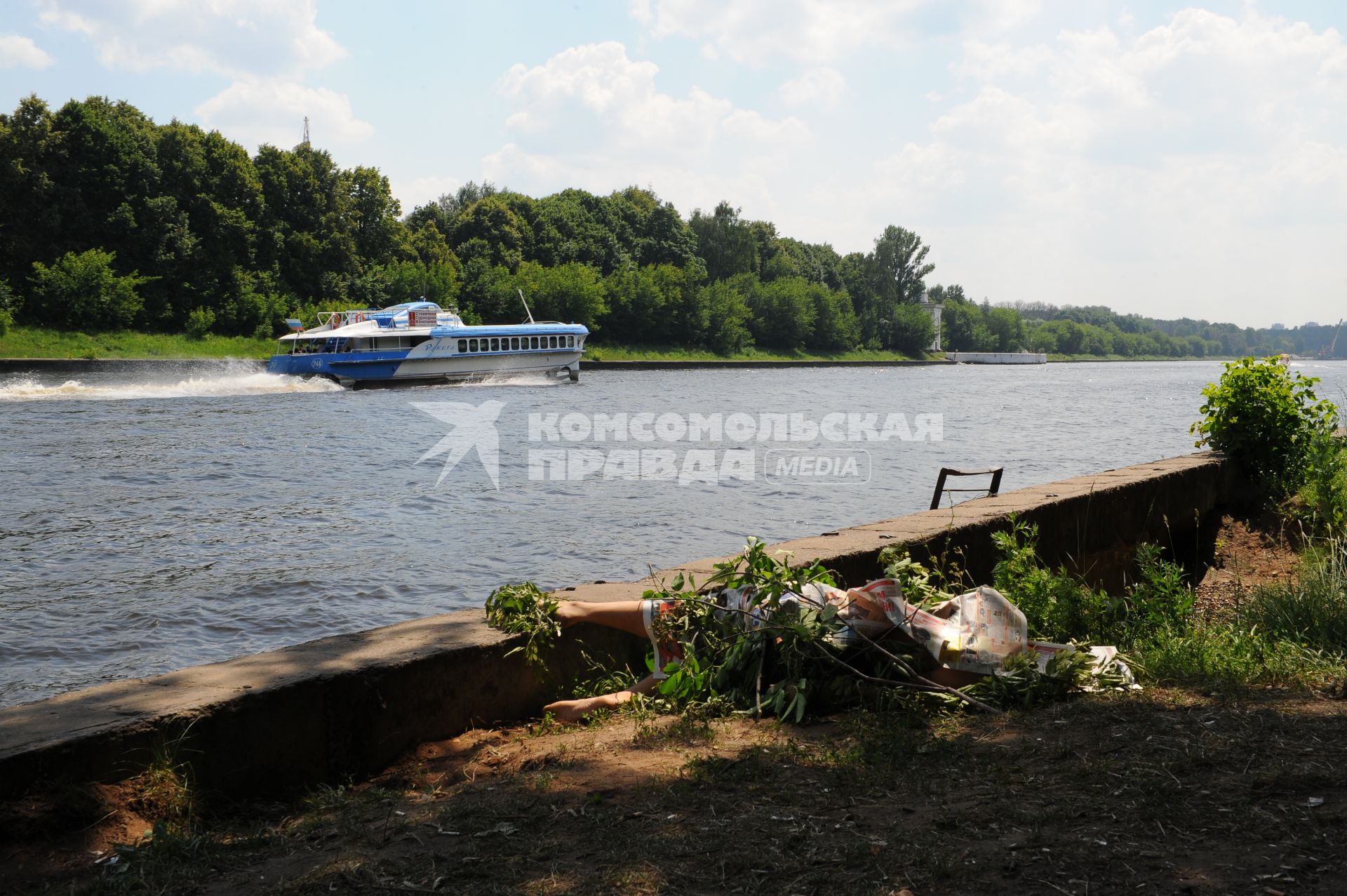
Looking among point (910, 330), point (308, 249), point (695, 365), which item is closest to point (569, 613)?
point (308, 249)

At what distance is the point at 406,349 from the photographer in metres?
46.6

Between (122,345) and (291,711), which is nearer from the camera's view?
(291,711)

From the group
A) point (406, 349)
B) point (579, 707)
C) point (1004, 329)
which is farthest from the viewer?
point (1004, 329)

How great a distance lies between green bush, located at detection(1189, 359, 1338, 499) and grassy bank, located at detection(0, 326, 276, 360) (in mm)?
52422

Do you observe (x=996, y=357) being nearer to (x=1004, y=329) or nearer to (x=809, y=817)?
(x=1004, y=329)

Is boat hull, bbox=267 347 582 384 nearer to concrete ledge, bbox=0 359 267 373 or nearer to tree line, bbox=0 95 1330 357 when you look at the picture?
concrete ledge, bbox=0 359 267 373

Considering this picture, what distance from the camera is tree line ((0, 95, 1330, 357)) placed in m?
57.8

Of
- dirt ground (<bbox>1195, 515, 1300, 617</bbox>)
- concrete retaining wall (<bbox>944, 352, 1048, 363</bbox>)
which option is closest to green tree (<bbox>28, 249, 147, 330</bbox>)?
dirt ground (<bbox>1195, 515, 1300, 617</bbox>)

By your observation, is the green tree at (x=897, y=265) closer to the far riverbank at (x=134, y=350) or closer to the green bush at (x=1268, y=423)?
the far riverbank at (x=134, y=350)

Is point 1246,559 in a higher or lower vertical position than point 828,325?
lower

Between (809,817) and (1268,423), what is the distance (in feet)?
31.2

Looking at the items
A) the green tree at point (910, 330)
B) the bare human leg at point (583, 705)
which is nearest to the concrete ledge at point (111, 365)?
the bare human leg at point (583, 705)

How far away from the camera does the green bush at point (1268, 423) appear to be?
34.5 ft

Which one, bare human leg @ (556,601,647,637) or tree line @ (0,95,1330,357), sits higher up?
tree line @ (0,95,1330,357)
